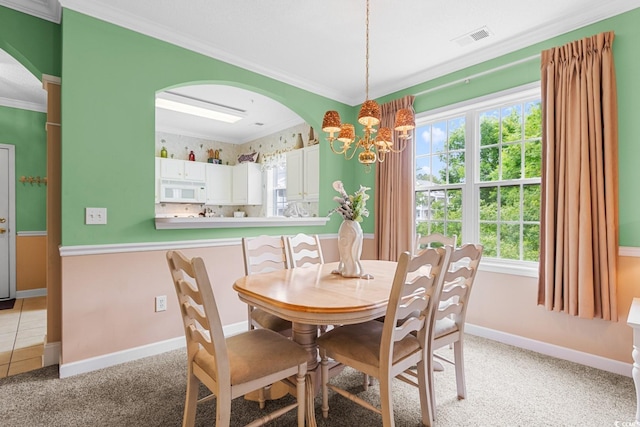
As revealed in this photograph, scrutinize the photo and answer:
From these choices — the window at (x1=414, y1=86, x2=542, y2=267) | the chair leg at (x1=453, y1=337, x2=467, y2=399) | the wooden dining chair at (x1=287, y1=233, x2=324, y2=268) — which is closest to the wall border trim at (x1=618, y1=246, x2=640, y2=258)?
the window at (x1=414, y1=86, x2=542, y2=267)

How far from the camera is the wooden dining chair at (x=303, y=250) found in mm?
2623

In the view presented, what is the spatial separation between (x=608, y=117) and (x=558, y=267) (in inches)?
44.3

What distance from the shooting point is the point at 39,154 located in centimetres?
445

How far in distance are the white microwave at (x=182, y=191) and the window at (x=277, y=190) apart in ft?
3.77

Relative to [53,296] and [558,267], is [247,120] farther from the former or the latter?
[558,267]

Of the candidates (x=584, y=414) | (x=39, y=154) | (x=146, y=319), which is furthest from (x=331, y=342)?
(x=39, y=154)

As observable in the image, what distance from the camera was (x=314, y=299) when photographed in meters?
1.55

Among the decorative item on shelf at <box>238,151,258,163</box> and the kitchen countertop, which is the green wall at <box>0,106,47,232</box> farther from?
the kitchen countertop

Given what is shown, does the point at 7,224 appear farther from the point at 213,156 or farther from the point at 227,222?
the point at 227,222

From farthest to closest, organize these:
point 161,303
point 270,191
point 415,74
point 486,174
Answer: point 270,191, point 415,74, point 486,174, point 161,303

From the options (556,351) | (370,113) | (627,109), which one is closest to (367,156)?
(370,113)

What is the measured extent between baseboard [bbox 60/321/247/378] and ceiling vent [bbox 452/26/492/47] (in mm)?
3504

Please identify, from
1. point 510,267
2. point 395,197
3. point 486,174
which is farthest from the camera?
point 395,197

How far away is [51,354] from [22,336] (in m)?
0.97
